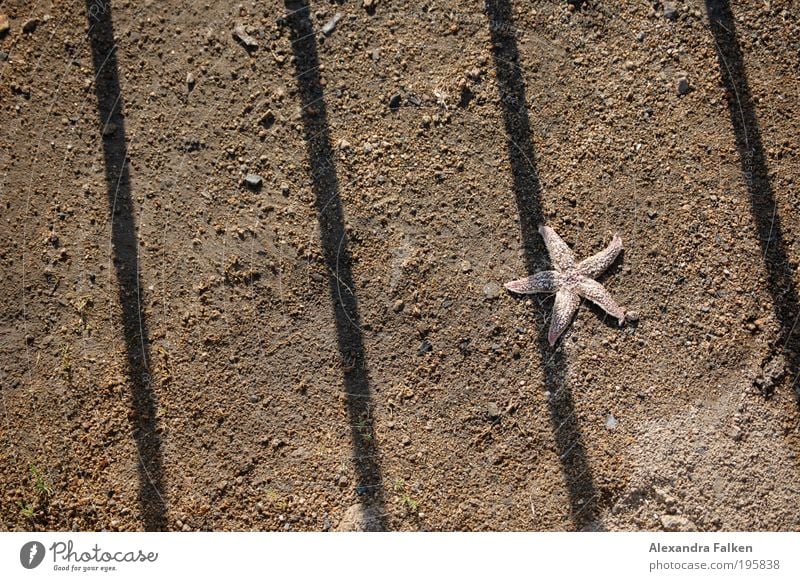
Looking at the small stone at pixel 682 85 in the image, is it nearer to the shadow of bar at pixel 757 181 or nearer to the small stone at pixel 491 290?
the shadow of bar at pixel 757 181

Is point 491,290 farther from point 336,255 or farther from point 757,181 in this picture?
point 757,181

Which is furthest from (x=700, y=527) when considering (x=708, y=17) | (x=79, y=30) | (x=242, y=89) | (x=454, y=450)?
(x=79, y=30)

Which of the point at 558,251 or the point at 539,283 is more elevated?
the point at 558,251

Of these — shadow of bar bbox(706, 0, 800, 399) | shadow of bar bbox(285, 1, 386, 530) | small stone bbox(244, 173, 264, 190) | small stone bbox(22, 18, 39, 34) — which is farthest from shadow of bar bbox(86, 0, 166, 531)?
shadow of bar bbox(706, 0, 800, 399)

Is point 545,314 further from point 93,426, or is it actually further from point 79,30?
point 79,30

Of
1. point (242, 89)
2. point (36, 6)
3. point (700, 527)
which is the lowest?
point (700, 527)

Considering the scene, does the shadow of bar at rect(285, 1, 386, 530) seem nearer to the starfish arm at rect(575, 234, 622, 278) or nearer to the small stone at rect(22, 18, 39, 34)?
the starfish arm at rect(575, 234, 622, 278)
